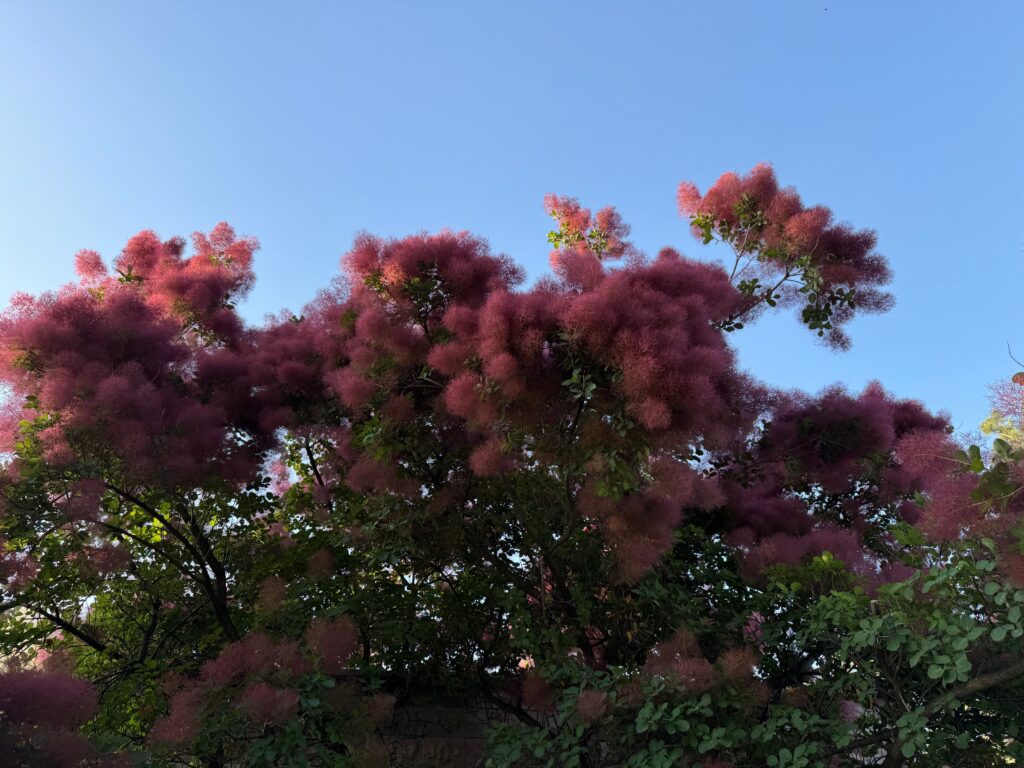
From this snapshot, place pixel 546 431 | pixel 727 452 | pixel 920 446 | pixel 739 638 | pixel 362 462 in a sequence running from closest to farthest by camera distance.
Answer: pixel 920 446
pixel 546 431
pixel 739 638
pixel 362 462
pixel 727 452

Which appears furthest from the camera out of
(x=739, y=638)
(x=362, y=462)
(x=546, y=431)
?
(x=362, y=462)

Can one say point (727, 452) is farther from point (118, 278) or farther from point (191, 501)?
point (118, 278)

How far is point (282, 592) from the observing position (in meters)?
4.19

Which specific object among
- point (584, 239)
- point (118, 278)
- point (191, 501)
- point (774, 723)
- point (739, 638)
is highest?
point (584, 239)

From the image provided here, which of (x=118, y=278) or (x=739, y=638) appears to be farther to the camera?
(x=118, y=278)

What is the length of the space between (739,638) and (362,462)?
259 centimetres

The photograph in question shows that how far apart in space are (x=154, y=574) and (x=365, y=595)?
157cm

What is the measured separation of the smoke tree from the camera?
10.6ft

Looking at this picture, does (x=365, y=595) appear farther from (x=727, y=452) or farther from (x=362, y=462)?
(x=727, y=452)

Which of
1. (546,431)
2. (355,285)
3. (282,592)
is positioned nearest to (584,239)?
(355,285)

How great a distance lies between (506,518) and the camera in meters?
4.69

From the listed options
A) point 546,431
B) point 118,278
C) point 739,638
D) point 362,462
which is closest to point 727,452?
point 739,638

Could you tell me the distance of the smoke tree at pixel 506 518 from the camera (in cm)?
323

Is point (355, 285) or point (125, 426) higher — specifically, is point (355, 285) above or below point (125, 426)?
above
